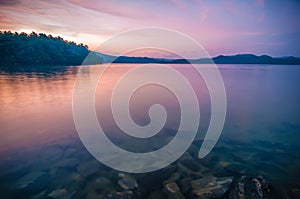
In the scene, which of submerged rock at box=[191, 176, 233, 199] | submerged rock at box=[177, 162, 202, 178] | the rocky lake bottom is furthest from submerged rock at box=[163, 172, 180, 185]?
submerged rock at box=[191, 176, 233, 199]

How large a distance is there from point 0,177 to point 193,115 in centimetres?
1319

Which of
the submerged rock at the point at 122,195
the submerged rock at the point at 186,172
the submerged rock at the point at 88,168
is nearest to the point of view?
the submerged rock at the point at 122,195

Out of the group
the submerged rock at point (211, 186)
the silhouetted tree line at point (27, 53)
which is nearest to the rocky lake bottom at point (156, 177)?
the submerged rock at point (211, 186)

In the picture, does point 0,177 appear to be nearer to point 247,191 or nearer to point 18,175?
point 18,175

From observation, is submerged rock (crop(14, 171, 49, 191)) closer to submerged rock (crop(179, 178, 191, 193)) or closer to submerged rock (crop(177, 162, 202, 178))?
submerged rock (crop(179, 178, 191, 193))

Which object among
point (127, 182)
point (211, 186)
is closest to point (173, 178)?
point (211, 186)

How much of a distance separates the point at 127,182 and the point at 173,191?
179 centimetres

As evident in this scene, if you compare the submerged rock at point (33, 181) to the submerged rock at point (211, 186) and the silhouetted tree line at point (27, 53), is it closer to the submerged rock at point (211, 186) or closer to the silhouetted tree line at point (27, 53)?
the submerged rock at point (211, 186)

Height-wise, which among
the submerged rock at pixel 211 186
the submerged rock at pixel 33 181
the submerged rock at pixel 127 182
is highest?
the submerged rock at pixel 211 186

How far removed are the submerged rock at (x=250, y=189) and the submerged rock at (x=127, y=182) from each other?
3.40 meters

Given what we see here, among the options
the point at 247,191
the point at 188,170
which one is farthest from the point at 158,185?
the point at 247,191

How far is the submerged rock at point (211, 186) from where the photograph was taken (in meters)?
5.92

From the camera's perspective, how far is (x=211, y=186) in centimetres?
623

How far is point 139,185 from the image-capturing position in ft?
21.5
